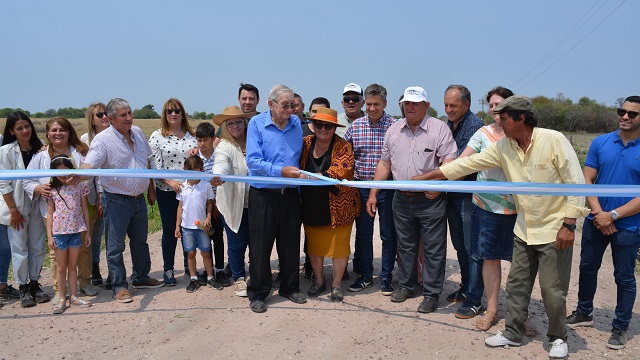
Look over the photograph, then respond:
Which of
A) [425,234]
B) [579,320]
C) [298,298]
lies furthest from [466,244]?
[298,298]

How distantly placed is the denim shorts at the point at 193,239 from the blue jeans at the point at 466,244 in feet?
9.12

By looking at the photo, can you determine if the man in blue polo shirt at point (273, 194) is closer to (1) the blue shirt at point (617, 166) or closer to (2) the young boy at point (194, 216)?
(2) the young boy at point (194, 216)

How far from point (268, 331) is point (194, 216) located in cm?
181

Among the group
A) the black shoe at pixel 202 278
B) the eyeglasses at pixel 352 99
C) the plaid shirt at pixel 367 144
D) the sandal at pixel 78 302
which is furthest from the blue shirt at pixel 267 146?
the sandal at pixel 78 302

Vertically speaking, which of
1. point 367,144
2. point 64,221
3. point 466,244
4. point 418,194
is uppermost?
point 367,144

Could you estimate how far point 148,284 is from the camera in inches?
239

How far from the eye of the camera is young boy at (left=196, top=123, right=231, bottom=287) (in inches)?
236

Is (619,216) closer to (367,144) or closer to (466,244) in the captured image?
(466,244)

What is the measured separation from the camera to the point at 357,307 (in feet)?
17.4

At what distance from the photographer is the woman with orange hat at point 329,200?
17.2 feet

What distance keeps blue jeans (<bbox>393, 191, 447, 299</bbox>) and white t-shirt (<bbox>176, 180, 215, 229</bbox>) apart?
2.23 m

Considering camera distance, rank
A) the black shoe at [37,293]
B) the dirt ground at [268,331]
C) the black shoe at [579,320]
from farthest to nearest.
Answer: the black shoe at [37,293] < the black shoe at [579,320] < the dirt ground at [268,331]

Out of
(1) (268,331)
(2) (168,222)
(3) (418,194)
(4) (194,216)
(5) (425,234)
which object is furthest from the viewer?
(2) (168,222)

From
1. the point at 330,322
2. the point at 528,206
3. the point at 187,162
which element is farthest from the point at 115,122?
the point at 528,206
